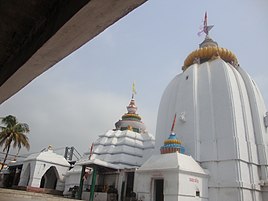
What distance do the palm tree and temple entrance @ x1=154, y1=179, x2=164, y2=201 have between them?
17.7 meters

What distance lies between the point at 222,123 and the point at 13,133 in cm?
2225

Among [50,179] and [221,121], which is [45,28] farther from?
[50,179]

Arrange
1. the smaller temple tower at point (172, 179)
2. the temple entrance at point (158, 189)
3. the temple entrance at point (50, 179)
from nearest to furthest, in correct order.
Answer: the smaller temple tower at point (172, 179) → the temple entrance at point (158, 189) → the temple entrance at point (50, 179)

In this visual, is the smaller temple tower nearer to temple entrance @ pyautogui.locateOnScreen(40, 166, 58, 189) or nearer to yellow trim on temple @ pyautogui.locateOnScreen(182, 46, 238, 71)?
yellow trim on temple @ pyautogui.locateOnScreen(182, 46, 238, 71)

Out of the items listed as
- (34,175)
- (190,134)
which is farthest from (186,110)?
(34,175)

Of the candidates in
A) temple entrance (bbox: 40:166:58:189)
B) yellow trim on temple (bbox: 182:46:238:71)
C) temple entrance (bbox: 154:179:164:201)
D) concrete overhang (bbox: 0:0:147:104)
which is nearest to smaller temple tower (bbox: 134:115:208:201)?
temple entrance (bbox: 154:179:164:201)

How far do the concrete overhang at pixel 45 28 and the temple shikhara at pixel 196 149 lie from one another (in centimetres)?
1321

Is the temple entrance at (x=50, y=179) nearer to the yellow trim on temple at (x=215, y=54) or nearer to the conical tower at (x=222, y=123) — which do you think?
the conical tower at (x=222, y=123)

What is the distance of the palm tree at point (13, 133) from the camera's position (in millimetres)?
26786

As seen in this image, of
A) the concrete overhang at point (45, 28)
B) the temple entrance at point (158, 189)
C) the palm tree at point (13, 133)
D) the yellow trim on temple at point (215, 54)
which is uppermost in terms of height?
A: the yellow trim on temple at point (215, 54)

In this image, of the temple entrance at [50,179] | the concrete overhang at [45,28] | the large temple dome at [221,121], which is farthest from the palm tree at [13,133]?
the concrete overhang at [45,28]

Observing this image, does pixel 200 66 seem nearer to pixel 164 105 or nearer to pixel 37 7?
pixel 164 105

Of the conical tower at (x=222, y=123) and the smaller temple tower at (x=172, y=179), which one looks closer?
the smaller temple tower at (x=172, y=179)

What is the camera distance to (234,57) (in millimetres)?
24578
